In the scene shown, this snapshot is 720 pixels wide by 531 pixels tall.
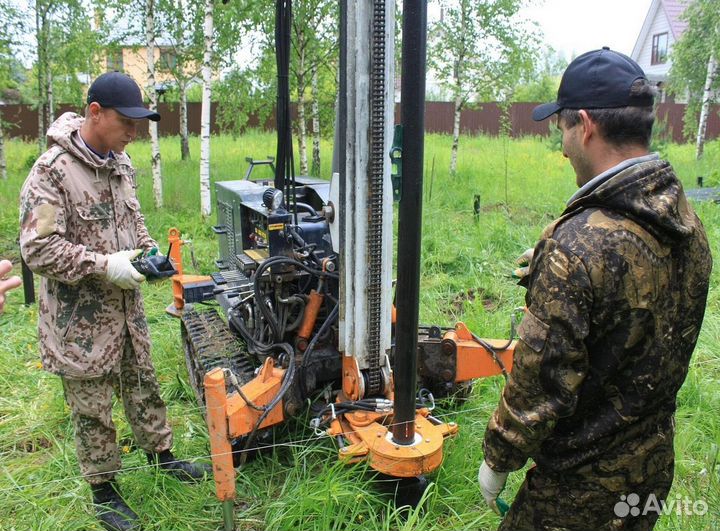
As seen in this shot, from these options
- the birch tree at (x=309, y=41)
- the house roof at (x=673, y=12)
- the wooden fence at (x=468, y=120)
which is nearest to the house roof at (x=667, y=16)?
the house roof at (x=673, y=12)

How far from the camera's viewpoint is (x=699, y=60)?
16281mm

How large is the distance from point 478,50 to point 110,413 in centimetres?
1162

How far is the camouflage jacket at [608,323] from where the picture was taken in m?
1.63

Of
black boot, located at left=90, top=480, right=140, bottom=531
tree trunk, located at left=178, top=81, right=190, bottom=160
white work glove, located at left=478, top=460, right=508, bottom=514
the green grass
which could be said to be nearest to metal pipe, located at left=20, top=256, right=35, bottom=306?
the green grass

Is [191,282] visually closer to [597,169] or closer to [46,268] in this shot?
[46,268]

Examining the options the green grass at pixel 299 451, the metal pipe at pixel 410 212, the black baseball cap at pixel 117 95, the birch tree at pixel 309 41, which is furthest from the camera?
the birch tree at pixel 309 41

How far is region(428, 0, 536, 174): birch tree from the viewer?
12312 mm

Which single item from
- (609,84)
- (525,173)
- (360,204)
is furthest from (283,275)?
(525,173)

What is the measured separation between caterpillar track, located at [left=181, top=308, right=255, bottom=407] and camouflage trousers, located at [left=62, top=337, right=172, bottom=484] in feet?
1.77

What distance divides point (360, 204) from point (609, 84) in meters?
1.42

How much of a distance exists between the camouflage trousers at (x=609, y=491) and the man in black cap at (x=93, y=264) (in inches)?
79.0

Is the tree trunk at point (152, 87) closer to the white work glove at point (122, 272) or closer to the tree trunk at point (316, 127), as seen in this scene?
the tree trunk at point (316, 127)

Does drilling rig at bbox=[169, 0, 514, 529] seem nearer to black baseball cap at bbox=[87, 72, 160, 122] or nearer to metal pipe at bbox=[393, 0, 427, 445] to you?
metal pipe at bbox=[393, 0, 427, 445]

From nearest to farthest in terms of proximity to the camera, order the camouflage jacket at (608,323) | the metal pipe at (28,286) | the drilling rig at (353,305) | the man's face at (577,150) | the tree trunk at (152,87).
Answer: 1. the camouflage jacket at (608,323)
2. the man's face at (577,150)
3. the drilling rig at (353,305)
4. the metal pipe at (28,286)
5. the tree trunk at (152,87)
